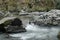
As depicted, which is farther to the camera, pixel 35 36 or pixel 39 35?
pixel 39 35

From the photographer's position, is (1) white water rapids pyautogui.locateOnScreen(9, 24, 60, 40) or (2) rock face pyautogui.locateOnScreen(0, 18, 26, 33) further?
(2) rock face pyautogui.locateOnScreen(0, 18, 26, 33)

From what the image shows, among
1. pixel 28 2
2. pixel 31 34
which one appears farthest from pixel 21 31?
pixel 28 2

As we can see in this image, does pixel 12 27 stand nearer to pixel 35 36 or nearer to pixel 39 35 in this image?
pixel 35 36

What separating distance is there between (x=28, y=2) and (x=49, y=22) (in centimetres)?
3255

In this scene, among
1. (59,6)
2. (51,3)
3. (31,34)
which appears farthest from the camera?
(51,3)

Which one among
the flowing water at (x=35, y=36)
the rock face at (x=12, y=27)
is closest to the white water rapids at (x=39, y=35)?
the flowing water at (x=35, y=36)

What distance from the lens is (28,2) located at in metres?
55.0

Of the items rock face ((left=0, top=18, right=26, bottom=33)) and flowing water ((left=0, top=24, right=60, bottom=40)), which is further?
rock face ((left=0, top=18, right=26, bottom=33))

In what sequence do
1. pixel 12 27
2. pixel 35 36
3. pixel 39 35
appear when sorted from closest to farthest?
pixel 35 36
pixel 39 35
pixel 12 27

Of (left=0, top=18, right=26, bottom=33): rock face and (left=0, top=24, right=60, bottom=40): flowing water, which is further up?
(left=0, top=18, right=26, bottom=33): rock face

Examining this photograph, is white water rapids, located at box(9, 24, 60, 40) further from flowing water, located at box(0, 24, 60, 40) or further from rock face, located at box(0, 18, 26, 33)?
rock face, located at box(0, 18, 26, 33)

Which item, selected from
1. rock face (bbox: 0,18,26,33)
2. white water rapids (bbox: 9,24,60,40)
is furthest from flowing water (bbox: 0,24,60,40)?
rock face (bbox: 0,18,26,33)

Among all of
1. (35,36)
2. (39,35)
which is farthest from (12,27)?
(39,35)

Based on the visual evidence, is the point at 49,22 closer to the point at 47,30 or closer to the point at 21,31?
the point at 47,30
